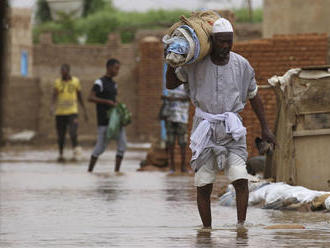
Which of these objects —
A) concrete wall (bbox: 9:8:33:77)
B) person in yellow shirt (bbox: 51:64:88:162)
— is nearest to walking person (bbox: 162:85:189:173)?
person in yellow shirt (bbox: 51:64:88:162)

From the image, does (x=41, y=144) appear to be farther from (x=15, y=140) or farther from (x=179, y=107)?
(x=179, y=107)

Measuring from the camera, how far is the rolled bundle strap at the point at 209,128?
6230 millimetres

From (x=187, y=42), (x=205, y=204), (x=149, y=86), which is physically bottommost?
(x=149, y=86)

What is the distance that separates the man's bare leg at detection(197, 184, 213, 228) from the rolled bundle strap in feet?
0.76

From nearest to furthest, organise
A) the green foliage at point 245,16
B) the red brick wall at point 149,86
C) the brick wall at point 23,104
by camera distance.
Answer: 1. the red brick wall at point 149,86
2. the brick wall at point 23,104
3. the green foliage at point 245,16

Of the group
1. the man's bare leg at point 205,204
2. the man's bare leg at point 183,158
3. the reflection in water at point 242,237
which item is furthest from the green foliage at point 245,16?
the reflection in water at point 242,237

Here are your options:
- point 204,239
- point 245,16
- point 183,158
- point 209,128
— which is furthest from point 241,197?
point 245,16

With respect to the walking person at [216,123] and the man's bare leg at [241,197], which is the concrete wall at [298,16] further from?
the man's bare leg at [241,197]

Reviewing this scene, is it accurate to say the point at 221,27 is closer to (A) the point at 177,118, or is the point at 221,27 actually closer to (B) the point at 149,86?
(A) the point at 177,118

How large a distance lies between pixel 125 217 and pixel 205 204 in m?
1.30

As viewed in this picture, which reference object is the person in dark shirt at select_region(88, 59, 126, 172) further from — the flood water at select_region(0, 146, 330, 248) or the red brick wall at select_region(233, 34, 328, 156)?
the red brick wall at select_region(233, 34, 328, 156)

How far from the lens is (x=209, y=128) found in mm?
6266

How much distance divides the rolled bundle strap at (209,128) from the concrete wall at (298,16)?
9.43m

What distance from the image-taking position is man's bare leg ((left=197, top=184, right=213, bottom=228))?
632cm
